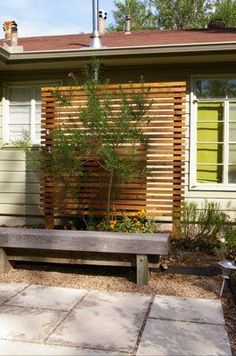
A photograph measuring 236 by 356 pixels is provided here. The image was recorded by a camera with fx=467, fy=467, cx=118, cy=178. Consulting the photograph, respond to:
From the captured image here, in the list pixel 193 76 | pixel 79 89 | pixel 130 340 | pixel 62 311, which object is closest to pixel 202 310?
pixel 130 340

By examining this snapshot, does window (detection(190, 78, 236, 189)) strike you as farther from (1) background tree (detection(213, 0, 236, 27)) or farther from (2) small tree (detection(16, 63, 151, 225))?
(1) background tree (detection(213, 0, 236, 27))

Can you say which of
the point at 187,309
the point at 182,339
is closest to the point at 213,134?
the point at 187,309

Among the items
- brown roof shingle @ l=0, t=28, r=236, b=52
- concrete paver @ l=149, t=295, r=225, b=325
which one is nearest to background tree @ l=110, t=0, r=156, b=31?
brown roof shingle @ l=0, t=28, r=236, b=52

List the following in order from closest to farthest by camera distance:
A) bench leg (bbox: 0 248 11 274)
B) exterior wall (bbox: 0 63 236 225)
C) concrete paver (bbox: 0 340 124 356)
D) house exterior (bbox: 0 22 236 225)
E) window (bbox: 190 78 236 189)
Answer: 1. concrete paver (bbox: 0 340 124 356)
2. bench leg (bbox: 0 248 11 274)
3. house exterior (bbox: 0 22 236 225)
4. window (bbox: 190 78 236 189)
5. exterior wall (bbox: 0 63 236 225)

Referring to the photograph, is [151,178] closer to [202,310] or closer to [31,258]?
[31,258]

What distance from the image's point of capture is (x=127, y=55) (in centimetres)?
765

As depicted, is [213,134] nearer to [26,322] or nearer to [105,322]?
[105,322]

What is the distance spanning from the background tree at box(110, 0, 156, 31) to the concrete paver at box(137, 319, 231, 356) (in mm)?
33881

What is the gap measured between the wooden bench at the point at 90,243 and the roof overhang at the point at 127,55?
331 centimetres

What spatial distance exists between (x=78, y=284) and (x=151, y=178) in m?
2.59

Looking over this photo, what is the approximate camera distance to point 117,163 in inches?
253

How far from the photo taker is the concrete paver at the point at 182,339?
11.8 ft

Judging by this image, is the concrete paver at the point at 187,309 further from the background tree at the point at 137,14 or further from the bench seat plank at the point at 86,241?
the background tree at the point at 137,14

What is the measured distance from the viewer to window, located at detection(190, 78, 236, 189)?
26.2 ft
